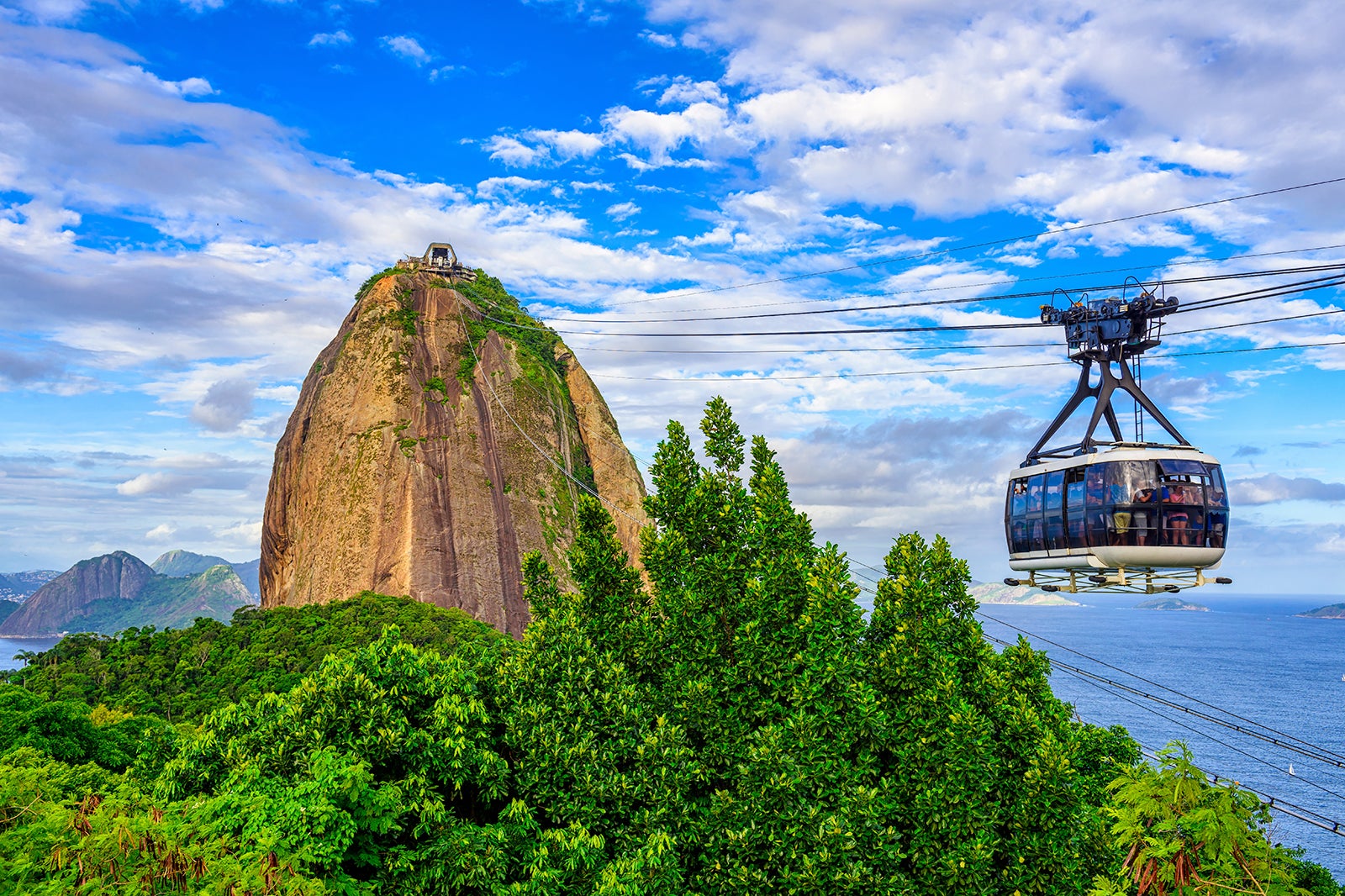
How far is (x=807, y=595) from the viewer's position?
1641cm

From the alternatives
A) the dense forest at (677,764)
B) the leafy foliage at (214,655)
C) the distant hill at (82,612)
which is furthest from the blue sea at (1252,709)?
the dense forest at (677,764)

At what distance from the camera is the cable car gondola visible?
59.7 ft

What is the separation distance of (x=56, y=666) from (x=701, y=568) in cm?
3227

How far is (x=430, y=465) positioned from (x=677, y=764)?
36.6 m

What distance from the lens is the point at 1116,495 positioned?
1817 cm

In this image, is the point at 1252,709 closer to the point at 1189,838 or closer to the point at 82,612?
the point at 1189,838

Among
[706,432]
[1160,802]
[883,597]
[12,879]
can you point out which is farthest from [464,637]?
[1160,802]

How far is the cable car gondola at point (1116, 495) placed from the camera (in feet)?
59.7

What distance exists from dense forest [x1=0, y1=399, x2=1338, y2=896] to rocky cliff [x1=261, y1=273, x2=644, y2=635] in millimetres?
27191

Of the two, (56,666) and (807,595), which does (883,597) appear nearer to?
(807,595)

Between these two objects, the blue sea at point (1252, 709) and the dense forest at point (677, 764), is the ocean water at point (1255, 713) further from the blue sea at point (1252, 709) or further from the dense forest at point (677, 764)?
the dense forest at point (677, 764)

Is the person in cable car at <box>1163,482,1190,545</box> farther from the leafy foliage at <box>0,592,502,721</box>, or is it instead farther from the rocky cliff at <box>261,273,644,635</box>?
the rocky cliff at <box>261,273,644,635</box>

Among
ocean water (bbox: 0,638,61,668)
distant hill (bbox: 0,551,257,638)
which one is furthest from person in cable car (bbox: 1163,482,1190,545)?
distant hill (bbox: 0,551,257,638)

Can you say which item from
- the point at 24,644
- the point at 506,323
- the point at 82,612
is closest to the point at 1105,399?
the point at 506,323
